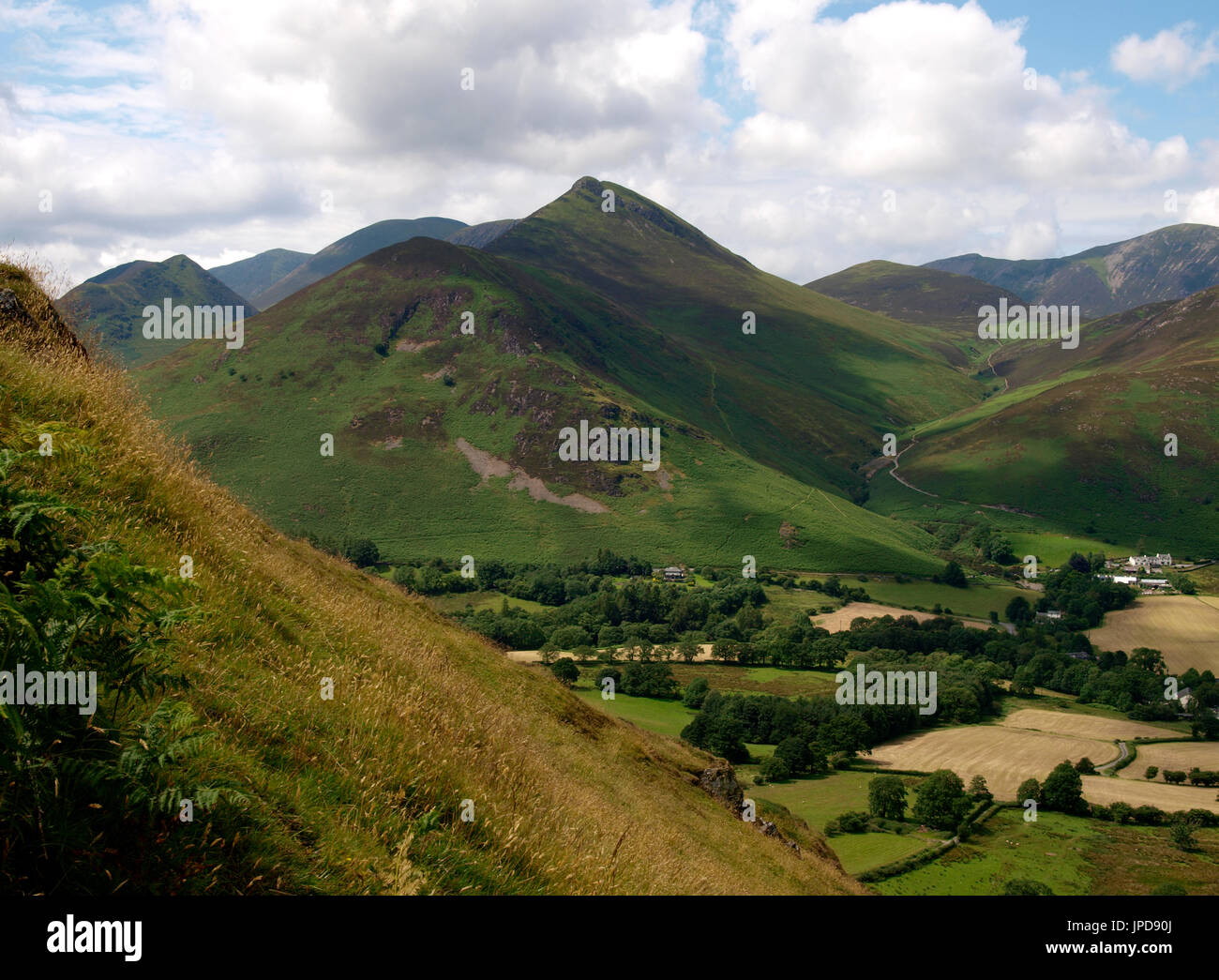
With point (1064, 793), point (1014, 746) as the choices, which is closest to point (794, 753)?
point (1064, 793)

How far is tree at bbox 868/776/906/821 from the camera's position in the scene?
65.7 metres

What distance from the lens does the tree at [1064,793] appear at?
230ft

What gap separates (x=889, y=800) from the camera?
65.7 m

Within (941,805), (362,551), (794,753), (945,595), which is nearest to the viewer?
(941,805)

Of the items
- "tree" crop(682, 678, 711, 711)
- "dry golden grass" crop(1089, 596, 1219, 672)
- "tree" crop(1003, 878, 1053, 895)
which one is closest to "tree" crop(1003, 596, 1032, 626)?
"dry golden grass" crop(1089, 596, 1219, 672)

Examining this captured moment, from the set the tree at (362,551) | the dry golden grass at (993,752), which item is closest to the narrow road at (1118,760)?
the dry golden grass at (993,752)

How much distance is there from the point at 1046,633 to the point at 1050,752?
66.4 metres

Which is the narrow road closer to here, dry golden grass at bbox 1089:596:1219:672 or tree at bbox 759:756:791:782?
tree at bbox 759:756:791:782

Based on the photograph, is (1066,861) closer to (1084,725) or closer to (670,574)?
(1084,725)

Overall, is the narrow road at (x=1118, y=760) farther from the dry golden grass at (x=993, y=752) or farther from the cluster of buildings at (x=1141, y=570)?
the cluster of buildings at (x=1141, y=570)

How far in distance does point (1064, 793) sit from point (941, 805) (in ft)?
47.5

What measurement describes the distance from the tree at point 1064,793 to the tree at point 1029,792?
786 mm
